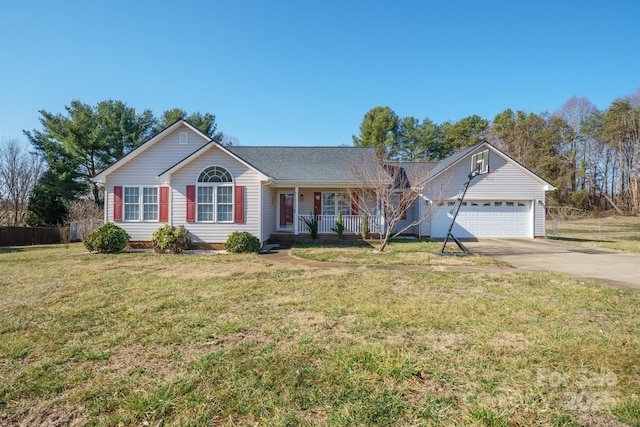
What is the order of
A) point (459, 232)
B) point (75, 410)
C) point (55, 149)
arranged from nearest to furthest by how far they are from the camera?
point (75, 410), point (459, 232), point (55, 149)

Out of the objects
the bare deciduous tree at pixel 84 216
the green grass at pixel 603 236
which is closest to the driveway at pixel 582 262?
the green grass at pixel 603 236

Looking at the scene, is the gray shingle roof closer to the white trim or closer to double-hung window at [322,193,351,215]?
double-hung window at [322,193,351,215]

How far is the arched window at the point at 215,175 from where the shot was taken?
12.3m

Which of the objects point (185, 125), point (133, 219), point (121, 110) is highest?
point (121, 110)

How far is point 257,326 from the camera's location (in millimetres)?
4180

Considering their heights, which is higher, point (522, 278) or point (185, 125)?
point (185, 125)

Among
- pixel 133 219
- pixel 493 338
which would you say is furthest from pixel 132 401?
pixel 133 219

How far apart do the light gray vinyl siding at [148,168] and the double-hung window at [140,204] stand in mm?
220

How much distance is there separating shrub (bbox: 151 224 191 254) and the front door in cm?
600

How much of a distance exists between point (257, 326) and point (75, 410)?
6.81 ft

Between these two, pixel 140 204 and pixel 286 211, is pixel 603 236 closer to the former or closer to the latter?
pixel 286 211

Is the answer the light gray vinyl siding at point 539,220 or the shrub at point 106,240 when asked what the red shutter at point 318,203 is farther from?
the light gray vinyl siding at point 539,220

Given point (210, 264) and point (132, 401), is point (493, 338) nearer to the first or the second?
point (132, 401)

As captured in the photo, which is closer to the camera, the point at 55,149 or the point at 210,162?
the point at 210,162
